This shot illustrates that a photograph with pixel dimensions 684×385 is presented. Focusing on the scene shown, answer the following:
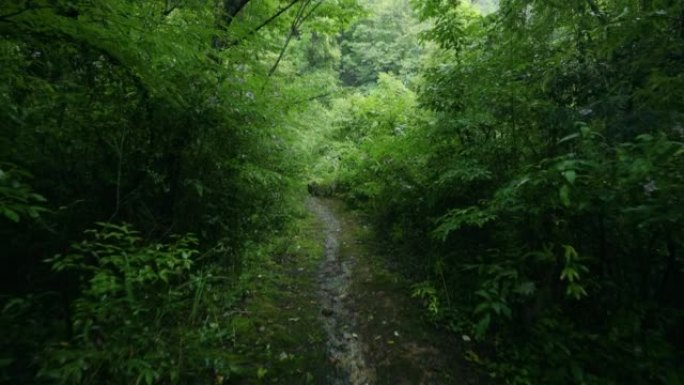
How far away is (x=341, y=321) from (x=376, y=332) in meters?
0.46

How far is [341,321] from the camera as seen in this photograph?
4.04 metres

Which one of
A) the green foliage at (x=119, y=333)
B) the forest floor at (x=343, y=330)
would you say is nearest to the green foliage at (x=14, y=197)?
the green foliage at (x=119, y=333)

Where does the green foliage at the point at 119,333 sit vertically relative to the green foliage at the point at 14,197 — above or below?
below

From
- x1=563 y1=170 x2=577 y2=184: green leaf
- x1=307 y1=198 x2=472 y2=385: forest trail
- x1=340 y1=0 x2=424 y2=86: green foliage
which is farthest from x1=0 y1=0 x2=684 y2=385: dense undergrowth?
x1=340 y1=0 x2=424 y2=86: green foliage

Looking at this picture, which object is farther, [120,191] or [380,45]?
[380,45]

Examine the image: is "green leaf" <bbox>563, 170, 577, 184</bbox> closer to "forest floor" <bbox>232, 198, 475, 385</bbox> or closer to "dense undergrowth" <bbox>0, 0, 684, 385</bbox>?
"dense undergrowth" <bbox>0, 0, 684, 385</bbox>

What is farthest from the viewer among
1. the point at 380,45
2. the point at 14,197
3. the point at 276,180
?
the point at 380,45

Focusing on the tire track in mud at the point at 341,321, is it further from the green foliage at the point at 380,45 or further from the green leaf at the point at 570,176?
the green foliage at the point at 380,45

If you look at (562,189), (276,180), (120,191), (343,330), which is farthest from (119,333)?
(562,189)

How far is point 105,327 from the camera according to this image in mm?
2441

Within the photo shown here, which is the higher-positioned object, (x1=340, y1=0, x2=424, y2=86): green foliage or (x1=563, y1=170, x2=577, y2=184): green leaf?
(x1=340, y1=0, x2=424, y2=86): green foliage

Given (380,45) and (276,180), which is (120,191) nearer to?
(276,180)

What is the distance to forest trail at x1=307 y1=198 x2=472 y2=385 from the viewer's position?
3.18m

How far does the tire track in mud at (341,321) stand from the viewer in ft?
10.4
